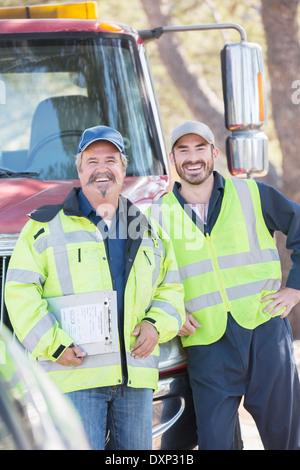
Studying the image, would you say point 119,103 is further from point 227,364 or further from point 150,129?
point 227,364

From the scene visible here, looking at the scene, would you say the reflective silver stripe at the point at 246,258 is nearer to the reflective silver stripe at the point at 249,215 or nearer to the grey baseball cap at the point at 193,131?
the reflective silver stripe at the point at 249,215

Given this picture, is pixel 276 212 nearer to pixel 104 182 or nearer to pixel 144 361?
pixel 104 182

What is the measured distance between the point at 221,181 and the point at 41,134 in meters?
1.34

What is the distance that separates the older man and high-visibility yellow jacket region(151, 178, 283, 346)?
0.30 metres

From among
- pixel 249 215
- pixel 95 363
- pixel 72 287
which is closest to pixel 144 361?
pixel 95 363

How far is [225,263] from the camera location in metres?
Answer: 3.64

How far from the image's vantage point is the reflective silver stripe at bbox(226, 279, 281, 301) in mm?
3617

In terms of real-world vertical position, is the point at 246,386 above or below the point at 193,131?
below

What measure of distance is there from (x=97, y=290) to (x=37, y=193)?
33.7 inches

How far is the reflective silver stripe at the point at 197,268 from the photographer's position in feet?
A: 11.9

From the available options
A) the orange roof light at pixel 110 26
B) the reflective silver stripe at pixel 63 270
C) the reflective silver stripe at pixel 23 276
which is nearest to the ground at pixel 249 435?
the reflective silver stripe at pixel 63 270

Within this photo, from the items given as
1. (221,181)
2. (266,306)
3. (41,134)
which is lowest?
(266,306)

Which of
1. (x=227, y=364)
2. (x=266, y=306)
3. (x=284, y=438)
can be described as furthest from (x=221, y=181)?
(x=284, y=438)
